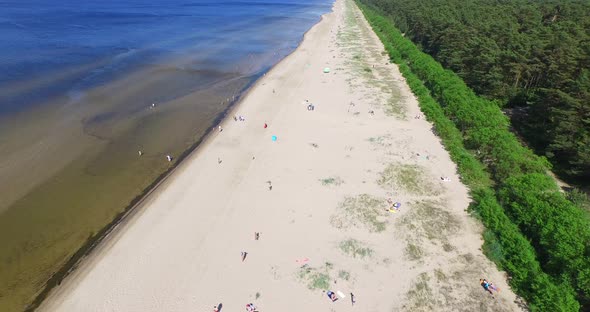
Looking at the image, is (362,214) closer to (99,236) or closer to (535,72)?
(99,236)

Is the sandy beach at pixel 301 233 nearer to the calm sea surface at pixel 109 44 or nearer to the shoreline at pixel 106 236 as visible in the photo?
the shoreline at pixel 106 236

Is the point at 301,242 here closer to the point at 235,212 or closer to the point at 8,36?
the point at 235,212

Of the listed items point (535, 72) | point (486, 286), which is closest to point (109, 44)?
point (535, 72)

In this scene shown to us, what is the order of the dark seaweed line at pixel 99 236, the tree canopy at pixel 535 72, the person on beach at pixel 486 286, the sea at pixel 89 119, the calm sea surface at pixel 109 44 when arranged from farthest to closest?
1. the calm sea surface at pixel 109 44
2. the tree canopy at pixel 535 72
3. the sea at pixel 89 119
4. the dark seaweed line at pixel 99 236
5. the person on beach at pixel 486 286

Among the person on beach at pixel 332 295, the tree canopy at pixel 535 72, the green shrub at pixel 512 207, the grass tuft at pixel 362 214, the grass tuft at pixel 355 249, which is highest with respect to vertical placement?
the tree canopy at pixel 535 72

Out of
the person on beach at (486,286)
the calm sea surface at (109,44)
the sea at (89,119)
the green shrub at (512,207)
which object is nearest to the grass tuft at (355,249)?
the person on beach at (486,286)

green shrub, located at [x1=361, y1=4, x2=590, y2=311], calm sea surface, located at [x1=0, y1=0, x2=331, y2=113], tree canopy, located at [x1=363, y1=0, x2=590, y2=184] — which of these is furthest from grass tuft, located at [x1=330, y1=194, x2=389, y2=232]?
calm sea surface, located at [x1=0, y1=0, x2=331, y2=113]
